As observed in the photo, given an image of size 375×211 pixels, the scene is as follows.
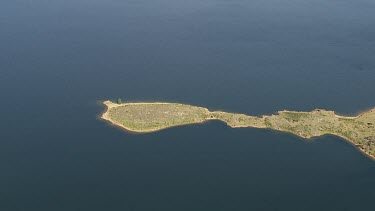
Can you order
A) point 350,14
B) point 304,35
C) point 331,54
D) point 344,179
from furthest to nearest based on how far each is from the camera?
point 350,14, point 304,35, point 331,54, point 344,179

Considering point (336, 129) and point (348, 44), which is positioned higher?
point (348, 44)

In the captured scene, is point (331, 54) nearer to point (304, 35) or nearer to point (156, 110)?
point (304, 35)

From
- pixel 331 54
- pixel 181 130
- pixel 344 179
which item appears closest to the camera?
pixel 344 179

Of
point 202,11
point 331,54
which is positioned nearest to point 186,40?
point 202,11

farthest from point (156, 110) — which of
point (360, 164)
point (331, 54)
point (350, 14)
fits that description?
point (350, 14)

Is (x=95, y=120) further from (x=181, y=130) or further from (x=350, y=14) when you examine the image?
(x=350, y=14)

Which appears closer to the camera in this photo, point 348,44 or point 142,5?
point 348,44
